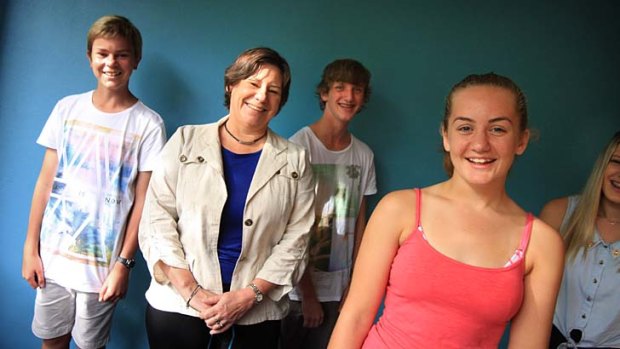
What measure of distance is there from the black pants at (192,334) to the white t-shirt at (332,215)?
0.51 metres

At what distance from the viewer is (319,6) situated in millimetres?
2262

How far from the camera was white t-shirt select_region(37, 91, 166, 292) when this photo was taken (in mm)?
1857

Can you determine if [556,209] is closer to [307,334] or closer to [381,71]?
[381,71]

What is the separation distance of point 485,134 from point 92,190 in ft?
5.20

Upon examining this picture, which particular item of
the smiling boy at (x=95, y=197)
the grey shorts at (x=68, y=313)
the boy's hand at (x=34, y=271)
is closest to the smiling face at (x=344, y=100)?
the smiling boy at (x=95, y=197)

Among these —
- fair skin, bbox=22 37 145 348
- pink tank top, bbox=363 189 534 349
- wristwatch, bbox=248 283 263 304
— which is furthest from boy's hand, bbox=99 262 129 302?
pink tank top, bbox=363 189 534 349

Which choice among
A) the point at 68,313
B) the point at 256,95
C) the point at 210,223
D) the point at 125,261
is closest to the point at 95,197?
the point at 125,261

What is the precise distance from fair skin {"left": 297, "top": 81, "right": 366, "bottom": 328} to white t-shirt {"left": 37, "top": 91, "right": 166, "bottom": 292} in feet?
2.50

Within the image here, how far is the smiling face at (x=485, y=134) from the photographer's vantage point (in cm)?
113

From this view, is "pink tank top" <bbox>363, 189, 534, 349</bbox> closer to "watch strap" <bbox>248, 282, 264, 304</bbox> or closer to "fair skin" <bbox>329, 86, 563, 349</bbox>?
"fair skin" <bbox>329, 86, 563, 349</bbox>

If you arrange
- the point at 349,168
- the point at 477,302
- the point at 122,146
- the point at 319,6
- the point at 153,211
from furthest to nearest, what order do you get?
the point at 319,6, the point at 349,168, the point at 122,146, the point at 153,211, the point at 477,302

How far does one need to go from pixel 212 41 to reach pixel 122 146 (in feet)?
2.42

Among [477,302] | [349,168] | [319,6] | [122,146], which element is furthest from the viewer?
[319,6]

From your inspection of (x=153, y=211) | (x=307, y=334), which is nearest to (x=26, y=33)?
(x=153, y=211)
